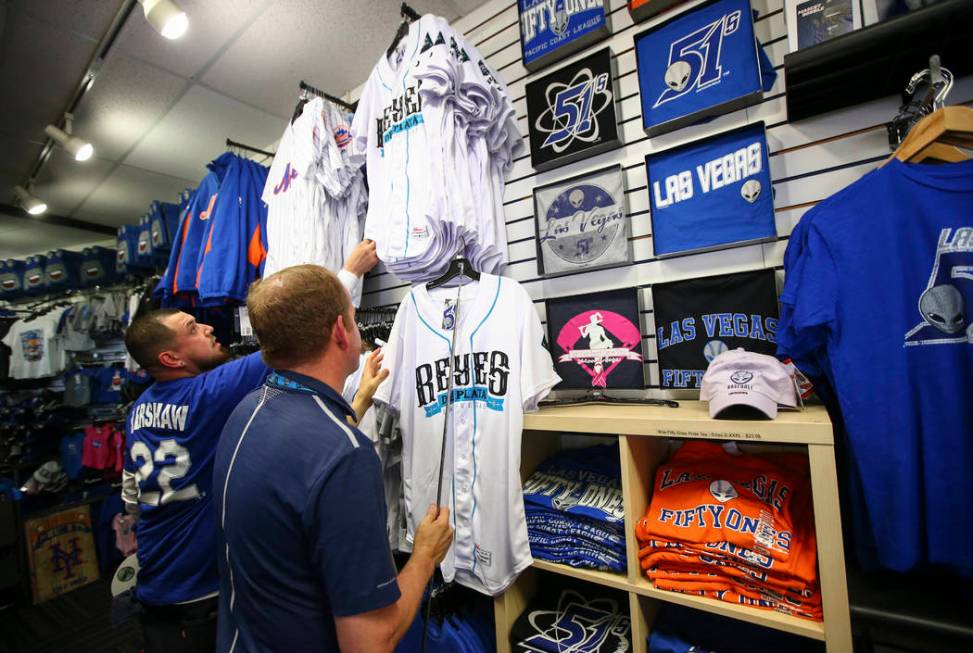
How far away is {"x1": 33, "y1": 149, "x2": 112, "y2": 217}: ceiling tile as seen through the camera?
152 inches

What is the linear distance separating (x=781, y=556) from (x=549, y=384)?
77 cm

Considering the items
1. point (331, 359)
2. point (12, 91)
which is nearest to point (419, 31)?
point (331, 359)

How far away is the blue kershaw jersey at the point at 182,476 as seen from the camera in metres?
1.74

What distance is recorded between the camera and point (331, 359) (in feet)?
3.87

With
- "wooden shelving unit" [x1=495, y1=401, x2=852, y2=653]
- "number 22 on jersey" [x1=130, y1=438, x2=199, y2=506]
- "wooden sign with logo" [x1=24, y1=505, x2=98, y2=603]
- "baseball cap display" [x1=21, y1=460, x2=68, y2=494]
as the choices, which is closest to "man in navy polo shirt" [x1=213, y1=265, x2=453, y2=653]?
"wooden shelving unit" [x1=495, y1=401, x2=852, y2=653]

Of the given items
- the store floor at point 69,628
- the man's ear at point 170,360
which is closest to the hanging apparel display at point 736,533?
the man's ear at point 170,360

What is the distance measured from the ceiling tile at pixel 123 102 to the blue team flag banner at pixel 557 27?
7.26 ft

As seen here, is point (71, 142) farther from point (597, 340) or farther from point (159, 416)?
point (597, 340)

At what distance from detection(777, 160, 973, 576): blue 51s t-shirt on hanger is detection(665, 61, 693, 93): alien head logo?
0.77 m

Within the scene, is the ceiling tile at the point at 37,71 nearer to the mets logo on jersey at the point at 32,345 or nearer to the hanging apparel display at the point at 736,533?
the mets logo on jersey at the point at 32,345

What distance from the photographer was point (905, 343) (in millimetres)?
1117

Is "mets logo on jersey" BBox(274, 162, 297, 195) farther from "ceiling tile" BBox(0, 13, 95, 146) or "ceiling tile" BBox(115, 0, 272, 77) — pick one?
"ceiling tile" BBox(0, 13, 95, 146)

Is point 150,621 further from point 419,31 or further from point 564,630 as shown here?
point 419,31

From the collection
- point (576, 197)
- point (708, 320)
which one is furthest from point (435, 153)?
point (708, 320)
